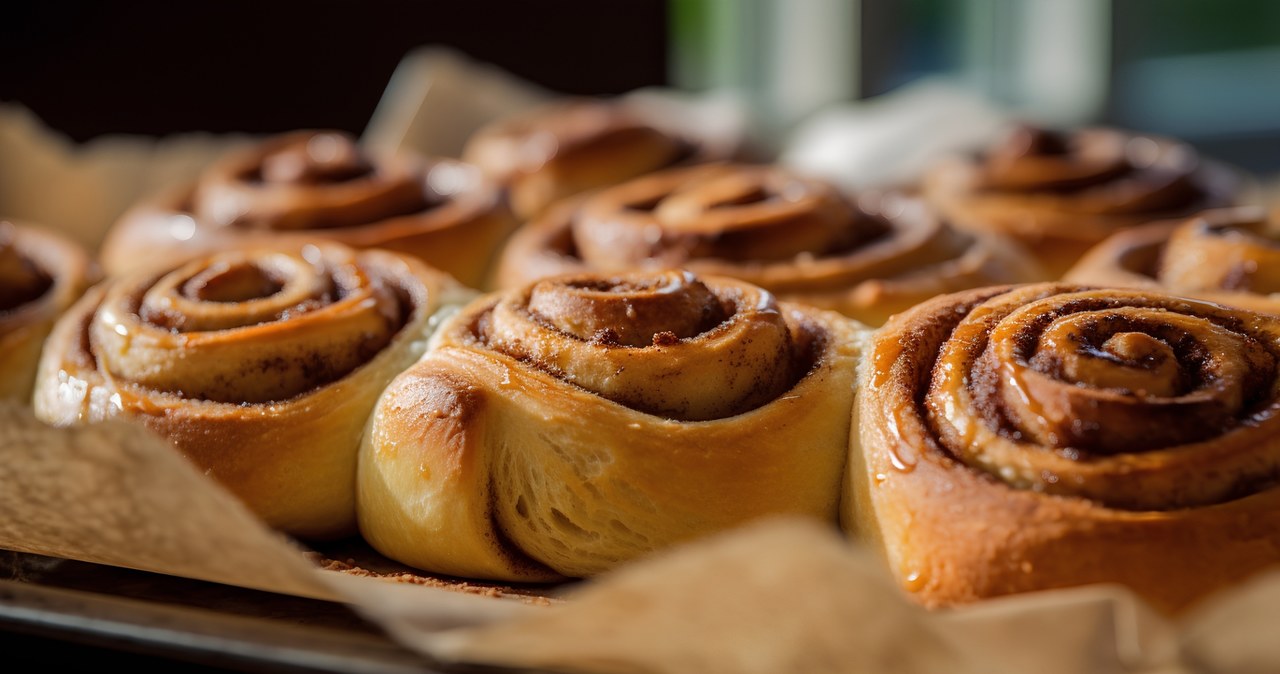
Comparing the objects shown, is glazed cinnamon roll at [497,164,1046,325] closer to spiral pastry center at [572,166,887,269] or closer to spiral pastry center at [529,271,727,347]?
spiral pastry center at [572,166,887,269]

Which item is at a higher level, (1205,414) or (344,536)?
(1205,414)

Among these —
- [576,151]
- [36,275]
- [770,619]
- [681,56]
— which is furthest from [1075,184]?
[681,56]

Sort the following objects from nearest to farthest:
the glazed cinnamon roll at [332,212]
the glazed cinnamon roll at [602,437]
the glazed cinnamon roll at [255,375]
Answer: the glazed cinnamon roll at [602,437] < the glazed cinnamon roll at [255,375] < the glazed cinnamon roll at [332,212]

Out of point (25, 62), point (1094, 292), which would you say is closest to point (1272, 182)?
point (1094, 292)

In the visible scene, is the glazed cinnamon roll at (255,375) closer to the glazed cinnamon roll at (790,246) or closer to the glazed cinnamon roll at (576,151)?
the glazed cinnamon roll at (790,246)

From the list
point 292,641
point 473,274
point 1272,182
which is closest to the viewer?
point 292,641

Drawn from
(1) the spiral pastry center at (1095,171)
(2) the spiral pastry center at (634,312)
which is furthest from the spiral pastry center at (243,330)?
(1) the spiral pastry center at (1095,171)

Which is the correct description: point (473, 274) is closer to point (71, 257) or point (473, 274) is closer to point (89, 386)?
point (71, 257)
